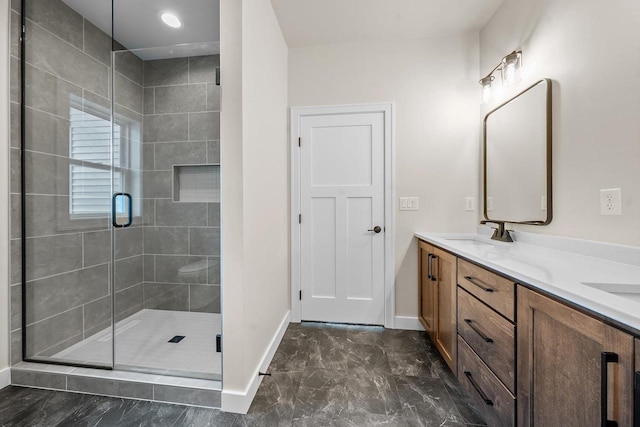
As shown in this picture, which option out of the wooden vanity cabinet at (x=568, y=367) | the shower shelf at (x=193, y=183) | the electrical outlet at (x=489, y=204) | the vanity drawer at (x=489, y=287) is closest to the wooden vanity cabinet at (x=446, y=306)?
the vanity drawer at (x=489, y=287)

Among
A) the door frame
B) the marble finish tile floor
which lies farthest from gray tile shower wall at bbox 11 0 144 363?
the door frame

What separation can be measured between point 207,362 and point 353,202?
5.41 feet

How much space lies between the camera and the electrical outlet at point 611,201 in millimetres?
1120

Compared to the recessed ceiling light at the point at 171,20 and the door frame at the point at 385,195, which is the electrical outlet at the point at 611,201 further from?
the recessed ceiling light at the point at 171,20

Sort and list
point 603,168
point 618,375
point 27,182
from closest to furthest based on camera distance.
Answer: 1. point 618,375
2. point 603,168
3. point 27,182

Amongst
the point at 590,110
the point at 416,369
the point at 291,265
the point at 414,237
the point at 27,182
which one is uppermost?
the point at 590,110

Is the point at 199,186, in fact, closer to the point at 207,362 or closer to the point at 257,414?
→ the point at 207,362

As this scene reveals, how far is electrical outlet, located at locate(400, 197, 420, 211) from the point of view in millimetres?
2250

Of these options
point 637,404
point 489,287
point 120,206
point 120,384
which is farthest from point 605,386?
point 120,206

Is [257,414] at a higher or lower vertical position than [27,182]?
lower

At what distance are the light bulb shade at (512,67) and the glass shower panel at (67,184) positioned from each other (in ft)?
9.40

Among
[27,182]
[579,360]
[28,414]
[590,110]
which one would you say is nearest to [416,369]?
[579,360]

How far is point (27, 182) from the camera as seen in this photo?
1605mm

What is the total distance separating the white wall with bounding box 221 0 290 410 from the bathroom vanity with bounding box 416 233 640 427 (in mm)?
1176
